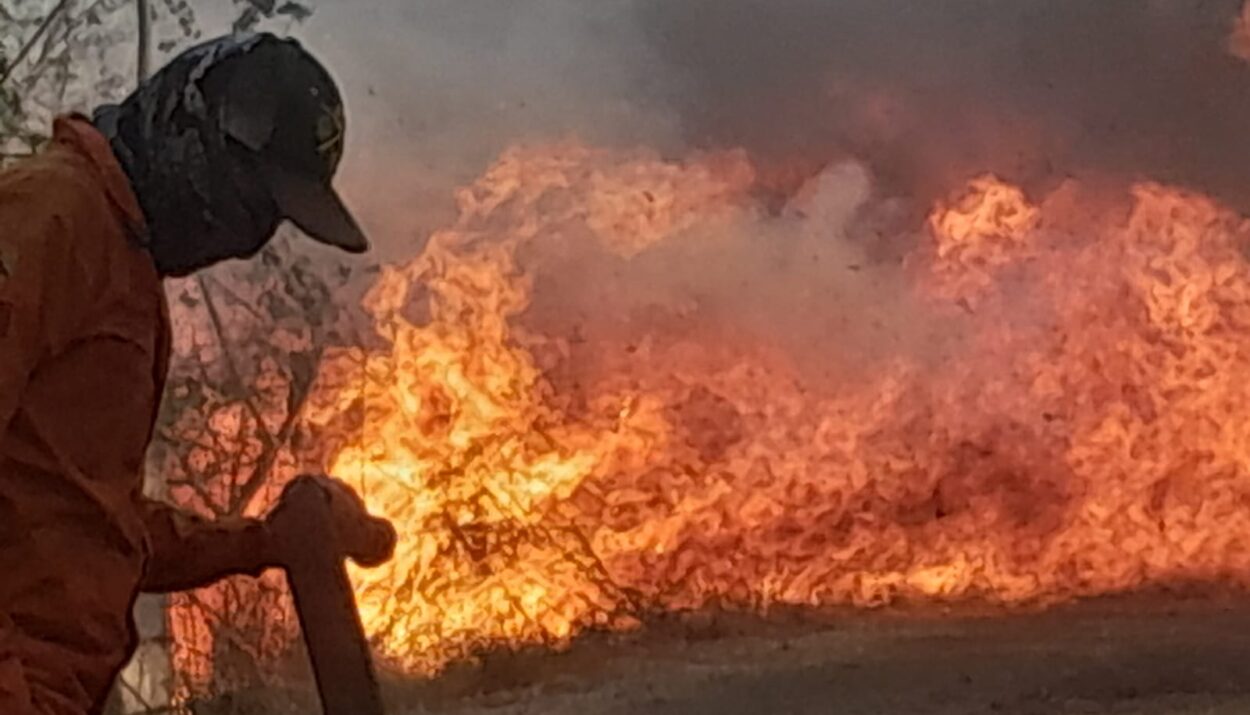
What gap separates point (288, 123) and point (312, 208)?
0.04 metres

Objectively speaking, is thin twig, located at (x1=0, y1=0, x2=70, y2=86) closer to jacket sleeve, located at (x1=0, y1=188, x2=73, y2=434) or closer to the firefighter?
the firefighter

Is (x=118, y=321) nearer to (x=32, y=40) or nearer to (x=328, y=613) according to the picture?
(x=328, y=613)

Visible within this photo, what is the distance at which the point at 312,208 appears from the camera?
780 millimetres

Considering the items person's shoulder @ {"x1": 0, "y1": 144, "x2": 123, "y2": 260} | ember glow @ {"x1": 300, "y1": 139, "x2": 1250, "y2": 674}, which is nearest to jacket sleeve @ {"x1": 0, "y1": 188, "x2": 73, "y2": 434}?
person's shoulder @ {"x1": 0, "y1": 144, "x2": 123, "y2": 260}

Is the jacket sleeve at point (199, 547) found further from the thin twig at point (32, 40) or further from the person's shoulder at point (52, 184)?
the thin twig at point (32, 40)

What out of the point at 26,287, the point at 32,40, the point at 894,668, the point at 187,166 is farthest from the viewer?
the point at 32,40

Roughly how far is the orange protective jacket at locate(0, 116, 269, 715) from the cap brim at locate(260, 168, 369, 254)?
68 mm

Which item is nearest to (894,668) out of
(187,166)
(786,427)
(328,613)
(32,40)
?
(786,427)

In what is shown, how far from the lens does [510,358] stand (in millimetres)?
1393

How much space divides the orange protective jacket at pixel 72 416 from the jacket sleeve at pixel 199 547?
3cm

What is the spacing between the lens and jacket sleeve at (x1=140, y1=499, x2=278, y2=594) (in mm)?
797

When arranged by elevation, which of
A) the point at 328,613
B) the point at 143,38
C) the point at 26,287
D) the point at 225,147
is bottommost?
the point at 328,613

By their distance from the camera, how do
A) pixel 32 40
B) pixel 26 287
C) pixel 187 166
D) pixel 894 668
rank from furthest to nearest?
1. pixel 32 40
2. pixel 894 668
3. pixel 187 166
4. pixel 26 287

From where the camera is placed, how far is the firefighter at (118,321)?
0.66 meters
